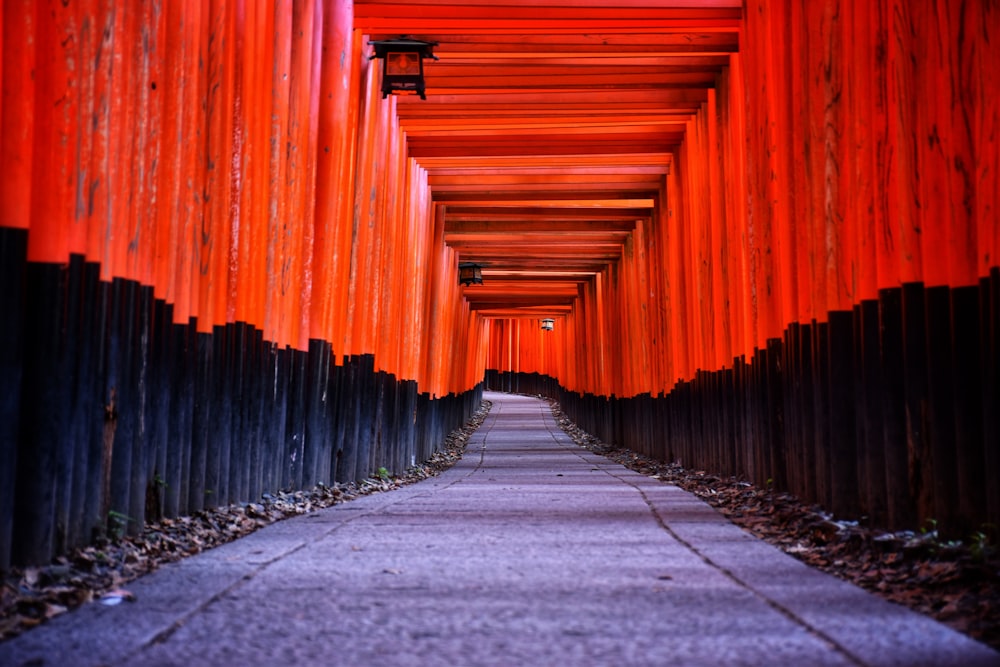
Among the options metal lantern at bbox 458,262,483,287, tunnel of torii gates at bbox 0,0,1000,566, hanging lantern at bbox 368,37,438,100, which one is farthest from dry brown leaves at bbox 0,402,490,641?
metal lantern at bbox 458,262,483,287

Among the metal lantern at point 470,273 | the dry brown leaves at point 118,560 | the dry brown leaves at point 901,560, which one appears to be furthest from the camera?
the metal lantern at point 470,273

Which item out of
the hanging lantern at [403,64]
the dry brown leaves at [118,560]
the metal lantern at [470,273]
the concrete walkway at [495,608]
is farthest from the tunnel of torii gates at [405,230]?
the metal lantern at [470,273]

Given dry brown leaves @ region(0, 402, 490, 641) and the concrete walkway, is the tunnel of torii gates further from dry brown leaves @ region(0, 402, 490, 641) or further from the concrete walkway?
the concrete walkway

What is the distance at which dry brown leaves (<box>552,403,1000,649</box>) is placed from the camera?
4.09 m

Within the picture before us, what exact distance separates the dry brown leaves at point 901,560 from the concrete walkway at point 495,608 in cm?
28

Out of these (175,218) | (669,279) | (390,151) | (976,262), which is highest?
(390,151)

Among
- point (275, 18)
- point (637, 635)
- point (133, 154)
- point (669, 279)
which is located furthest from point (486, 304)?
point (637, 635)

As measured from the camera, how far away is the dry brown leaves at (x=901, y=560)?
4094mm

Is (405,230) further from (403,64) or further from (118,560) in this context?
(118,560)

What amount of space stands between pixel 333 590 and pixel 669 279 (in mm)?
14051

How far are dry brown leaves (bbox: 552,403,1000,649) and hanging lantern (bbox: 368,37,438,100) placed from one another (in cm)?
→ 573

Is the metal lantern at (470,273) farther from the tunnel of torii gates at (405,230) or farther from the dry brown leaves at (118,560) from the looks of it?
the dry brown leaves at (118,560)

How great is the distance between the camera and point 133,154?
579 cm

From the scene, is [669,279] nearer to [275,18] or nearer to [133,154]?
[275,18]
